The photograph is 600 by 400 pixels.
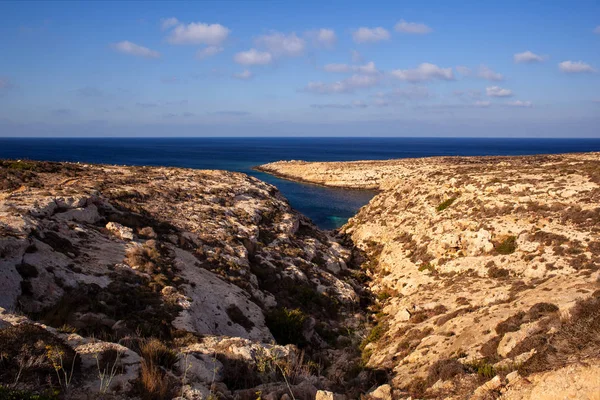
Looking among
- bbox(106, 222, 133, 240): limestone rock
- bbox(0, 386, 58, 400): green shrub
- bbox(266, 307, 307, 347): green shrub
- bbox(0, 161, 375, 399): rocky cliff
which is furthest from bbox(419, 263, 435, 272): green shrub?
bbox(0, 386, 58, 400): green shrub

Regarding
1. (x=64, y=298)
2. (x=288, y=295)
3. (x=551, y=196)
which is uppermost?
(x=551, y=196)

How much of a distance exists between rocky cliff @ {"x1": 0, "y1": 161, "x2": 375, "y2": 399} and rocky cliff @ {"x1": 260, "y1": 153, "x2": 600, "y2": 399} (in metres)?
3.24

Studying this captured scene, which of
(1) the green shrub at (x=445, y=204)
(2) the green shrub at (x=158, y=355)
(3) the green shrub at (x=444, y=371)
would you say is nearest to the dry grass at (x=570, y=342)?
(3) the green shrub at (x=444, y=371)

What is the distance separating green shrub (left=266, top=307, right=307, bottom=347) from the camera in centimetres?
2011

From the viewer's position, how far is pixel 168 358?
35.9 feet

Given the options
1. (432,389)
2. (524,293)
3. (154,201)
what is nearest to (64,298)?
(432,389)

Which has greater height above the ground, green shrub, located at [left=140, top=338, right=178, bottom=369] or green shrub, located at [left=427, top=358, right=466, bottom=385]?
green shrub, located at [left=140, top=338, right=178, bottom=369]

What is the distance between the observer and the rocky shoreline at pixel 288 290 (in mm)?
10109

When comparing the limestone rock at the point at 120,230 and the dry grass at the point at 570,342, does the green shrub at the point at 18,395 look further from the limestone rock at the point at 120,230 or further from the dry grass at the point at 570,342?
the limestone rock at the point at 120,230

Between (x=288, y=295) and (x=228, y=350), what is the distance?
13.0 meters

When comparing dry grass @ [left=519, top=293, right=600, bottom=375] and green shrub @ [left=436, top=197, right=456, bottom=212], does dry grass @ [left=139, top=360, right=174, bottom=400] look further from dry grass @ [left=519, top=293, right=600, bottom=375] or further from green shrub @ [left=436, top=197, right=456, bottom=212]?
green shrub @ [left=436, top=197, right=456, bottom=212]

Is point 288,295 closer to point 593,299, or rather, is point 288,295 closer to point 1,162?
point 593,299

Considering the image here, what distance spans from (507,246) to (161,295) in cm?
2517

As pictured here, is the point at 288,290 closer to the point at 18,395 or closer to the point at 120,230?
the point at 120,230
